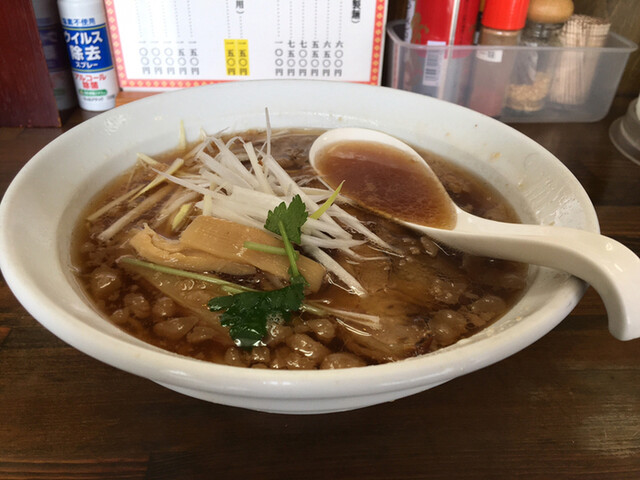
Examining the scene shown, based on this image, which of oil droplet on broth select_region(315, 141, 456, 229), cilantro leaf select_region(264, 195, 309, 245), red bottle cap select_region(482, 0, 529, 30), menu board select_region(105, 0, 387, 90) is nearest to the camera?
cilantro leaf select_region(264, 195, 309, 245)

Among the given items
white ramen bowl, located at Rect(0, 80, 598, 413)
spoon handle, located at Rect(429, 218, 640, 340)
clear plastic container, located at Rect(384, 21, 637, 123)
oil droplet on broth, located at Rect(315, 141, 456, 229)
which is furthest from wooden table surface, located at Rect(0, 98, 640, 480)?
clear plastic container, located at Rect(384, 21, 637, 123)

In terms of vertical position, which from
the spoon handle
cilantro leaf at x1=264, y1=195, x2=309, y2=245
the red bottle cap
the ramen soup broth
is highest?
the red bottle cap

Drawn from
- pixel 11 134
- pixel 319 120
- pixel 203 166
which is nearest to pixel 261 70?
pixel 319 120

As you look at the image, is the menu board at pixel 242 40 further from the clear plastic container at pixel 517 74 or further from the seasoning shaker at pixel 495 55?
the seasoning shaker at pixel 495 55

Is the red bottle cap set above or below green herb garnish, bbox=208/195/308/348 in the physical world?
above

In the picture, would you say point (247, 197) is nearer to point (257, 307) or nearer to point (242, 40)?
point (257, 307)

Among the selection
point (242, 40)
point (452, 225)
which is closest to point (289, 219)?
point (452, 225)

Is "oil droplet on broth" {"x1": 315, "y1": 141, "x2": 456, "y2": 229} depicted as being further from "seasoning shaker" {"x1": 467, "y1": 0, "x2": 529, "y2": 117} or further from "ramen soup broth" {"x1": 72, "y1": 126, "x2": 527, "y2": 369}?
"seasoning shaker" {"x1": 467, "y1": 0, "x2": 529, "y2": 117}
